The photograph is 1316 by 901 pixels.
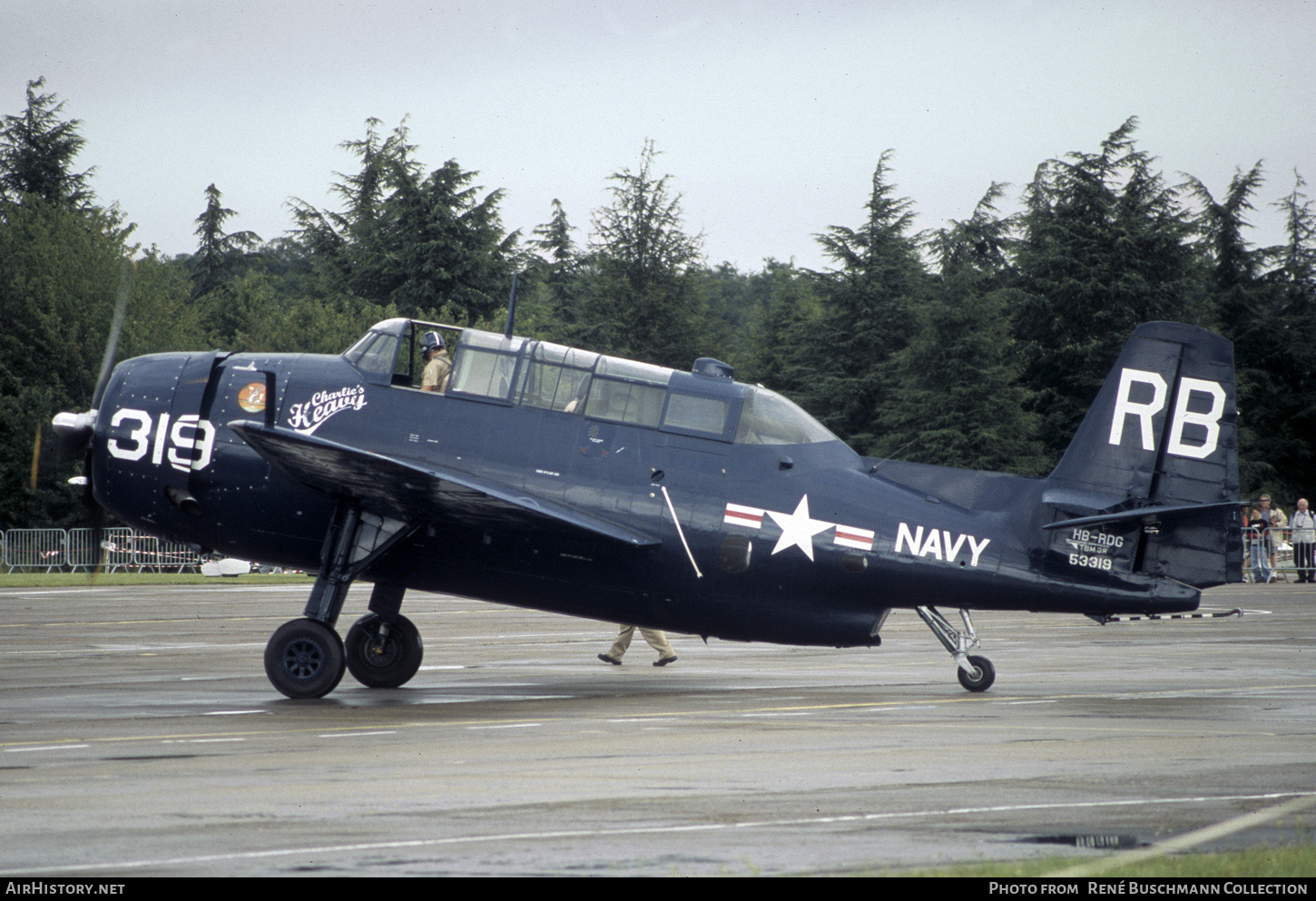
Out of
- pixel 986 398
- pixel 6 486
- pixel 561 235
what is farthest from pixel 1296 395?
pixel 6 486

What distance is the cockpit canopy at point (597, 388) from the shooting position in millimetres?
13984

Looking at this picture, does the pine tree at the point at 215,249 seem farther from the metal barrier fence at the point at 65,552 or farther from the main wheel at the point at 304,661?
the main wheel at the point at 304,661

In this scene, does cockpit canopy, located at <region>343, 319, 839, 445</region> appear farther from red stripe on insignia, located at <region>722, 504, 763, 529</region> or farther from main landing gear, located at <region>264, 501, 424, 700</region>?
main landing gear, located at <region>264, 501, 424, 700</region>

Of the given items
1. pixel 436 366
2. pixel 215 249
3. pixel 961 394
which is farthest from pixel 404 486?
pixel 215 249

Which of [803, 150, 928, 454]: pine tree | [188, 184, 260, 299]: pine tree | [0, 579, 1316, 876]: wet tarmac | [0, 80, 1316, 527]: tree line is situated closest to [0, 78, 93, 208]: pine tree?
[0, 80, 1316, 527]: tree line

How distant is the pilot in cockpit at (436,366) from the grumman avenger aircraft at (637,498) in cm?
10

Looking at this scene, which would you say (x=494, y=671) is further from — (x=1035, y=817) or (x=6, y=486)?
(x=6, y=486)

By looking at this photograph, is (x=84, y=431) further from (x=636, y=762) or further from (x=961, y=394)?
(x=961, y=394)

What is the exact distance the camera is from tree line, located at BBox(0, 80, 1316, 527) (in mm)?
53906

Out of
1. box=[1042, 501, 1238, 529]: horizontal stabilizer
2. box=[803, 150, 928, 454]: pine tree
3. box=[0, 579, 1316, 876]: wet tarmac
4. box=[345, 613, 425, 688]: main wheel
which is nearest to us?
box=[0, 579, 1316, 876]: wet tarmac

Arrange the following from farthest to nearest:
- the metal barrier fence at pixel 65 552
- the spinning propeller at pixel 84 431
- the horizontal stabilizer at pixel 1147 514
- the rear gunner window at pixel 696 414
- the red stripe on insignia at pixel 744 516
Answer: the metal barrier fence at pixel 65 552 < the spinning propeller at pixel 84 431 < the rear gunner window at pixel 696 414 < the red stripe on insignia at pixel 744 516 < the horizontal stabilizer at pixel 1147 514

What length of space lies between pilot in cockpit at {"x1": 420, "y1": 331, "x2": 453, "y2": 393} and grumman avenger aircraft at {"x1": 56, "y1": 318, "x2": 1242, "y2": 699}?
10cm

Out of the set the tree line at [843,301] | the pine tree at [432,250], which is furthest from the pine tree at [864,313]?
the pine tree at [432,250]
